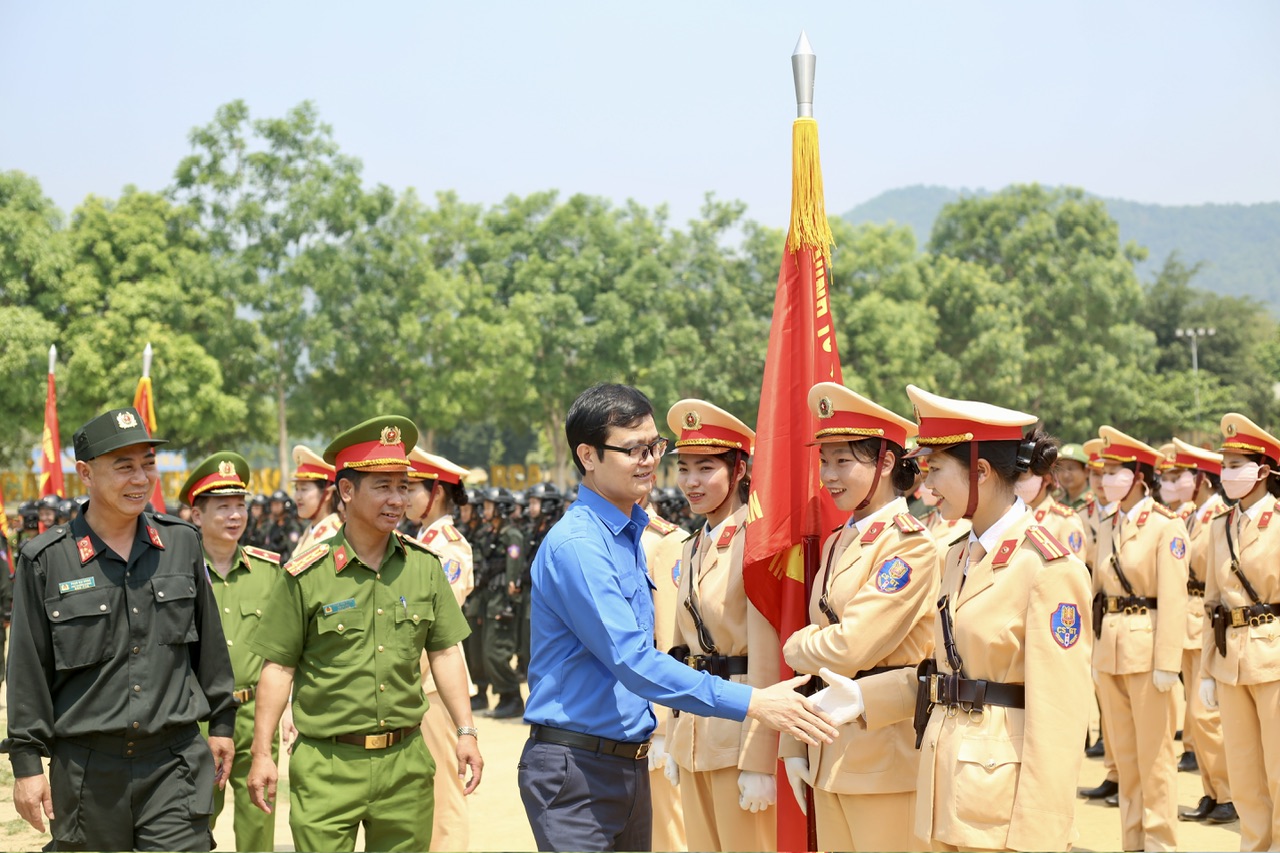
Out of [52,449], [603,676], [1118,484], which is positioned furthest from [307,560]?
[52,449]

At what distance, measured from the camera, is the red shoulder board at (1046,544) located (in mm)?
3833

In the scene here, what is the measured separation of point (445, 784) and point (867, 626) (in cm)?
369

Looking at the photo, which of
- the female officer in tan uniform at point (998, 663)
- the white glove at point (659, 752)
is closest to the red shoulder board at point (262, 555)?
the white glove at point (659, 752)

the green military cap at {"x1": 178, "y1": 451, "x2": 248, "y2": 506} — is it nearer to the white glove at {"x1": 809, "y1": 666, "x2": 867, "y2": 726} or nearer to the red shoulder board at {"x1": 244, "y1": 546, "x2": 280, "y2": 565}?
the red shoulder board at {"x1": 244, "y1": 546, "x2": 280, "y2": 565}

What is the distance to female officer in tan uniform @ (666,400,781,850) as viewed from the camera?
462 centimetres

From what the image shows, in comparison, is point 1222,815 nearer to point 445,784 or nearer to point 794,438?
point 445,784

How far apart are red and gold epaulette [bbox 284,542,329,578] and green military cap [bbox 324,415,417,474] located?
298 mm

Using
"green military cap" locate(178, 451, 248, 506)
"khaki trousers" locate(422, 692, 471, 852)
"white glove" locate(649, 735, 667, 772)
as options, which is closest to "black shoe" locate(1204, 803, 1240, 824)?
"white glove" locate(649, 735, 667, 772)

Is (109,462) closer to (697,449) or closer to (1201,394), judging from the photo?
(697,449)

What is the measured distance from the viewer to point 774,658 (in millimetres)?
4641

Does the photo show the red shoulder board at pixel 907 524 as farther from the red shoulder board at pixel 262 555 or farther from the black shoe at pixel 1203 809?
the black shoe at pixel 1203 809

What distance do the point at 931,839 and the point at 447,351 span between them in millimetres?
33176

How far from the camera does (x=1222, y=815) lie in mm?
8070

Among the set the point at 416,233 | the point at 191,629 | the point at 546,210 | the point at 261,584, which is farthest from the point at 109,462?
the point at 546,210
